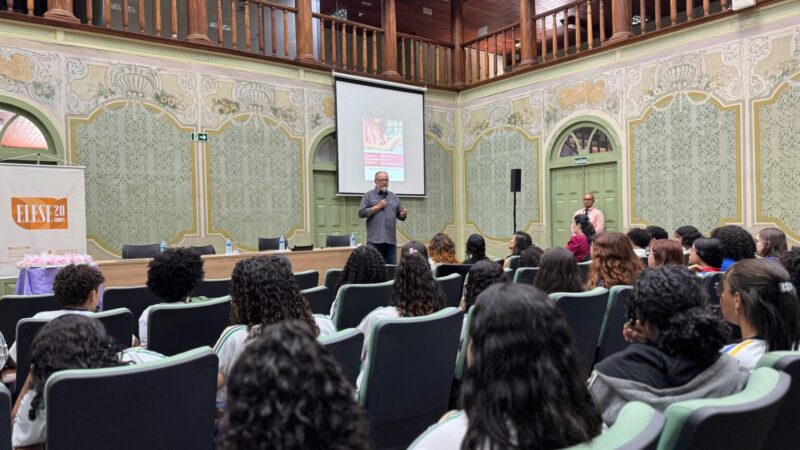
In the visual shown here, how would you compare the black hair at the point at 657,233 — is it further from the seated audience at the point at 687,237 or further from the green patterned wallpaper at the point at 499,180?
the green patterned wallpaper at the point at 499,180

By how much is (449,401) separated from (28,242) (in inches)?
176

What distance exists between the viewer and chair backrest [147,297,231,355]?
7.00 feet

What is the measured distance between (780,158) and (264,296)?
247 inches

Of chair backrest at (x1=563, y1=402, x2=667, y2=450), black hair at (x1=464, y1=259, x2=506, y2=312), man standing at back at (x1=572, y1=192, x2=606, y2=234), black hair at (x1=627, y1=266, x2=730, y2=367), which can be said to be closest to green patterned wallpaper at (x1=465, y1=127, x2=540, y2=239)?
man standing at back at (x1=572, y1=192, x2=606, y2=234)

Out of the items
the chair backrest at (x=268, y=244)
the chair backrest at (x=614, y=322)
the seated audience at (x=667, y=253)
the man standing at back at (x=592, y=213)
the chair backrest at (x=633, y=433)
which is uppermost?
the man standing at back at (x=592, y=213)

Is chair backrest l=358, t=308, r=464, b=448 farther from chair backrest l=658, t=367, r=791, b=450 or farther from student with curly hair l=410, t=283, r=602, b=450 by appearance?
chair backrest l=658, t=367, r=791, b=450

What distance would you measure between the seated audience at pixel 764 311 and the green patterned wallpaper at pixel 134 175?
655cm

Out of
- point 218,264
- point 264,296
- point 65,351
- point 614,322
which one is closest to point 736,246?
point 614,322

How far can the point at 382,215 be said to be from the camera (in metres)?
5.93

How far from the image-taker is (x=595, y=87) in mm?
7539

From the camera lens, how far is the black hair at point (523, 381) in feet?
2.74

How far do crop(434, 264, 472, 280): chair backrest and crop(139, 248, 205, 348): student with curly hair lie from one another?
1.83m

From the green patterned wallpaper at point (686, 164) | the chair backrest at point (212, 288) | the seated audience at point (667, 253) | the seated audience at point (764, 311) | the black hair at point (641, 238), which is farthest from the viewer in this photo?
the green patterned wallpaper at point (686, 164)

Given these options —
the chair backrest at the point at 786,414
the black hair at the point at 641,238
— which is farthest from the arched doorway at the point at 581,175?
the chair backrest at the point at 786,414
